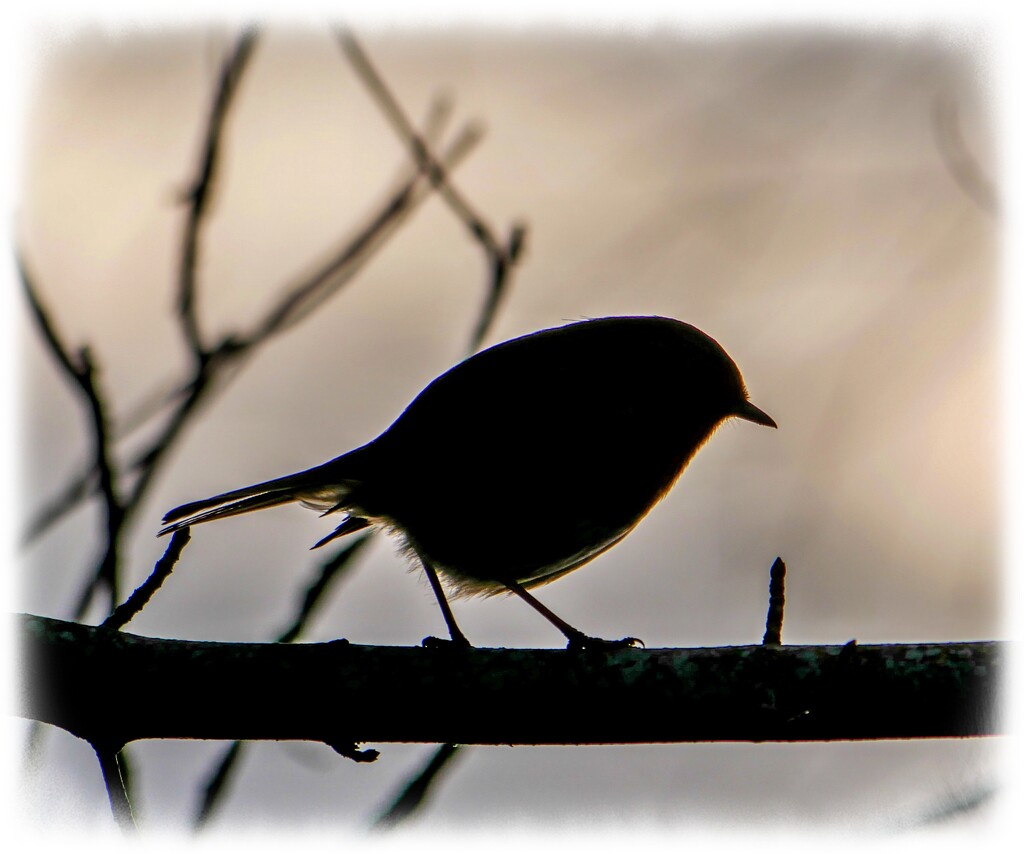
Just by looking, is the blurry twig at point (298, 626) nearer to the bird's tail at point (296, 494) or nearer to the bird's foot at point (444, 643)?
the bird's foot at point (444, 643)

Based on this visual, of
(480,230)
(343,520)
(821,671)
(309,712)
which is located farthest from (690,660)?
(343,520)

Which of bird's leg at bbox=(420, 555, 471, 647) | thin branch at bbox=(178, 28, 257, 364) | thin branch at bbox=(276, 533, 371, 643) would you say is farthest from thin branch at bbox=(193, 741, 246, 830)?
bird's leg at bbox=(420, 555, 471, 647)

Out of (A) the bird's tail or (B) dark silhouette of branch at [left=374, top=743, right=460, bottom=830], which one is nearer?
(B) dark silhouette of branch at [left=374, top=743, right=460, bottom=830]

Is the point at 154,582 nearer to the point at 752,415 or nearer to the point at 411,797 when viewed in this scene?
the point at 411,797

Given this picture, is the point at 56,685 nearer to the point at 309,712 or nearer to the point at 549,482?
the point at 309,712

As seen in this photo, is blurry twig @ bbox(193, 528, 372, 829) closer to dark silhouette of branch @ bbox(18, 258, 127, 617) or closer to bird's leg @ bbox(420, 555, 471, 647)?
dark silhouette of branch @ bbox(18, 258, 127, 617)

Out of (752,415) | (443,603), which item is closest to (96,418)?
(443,603)
